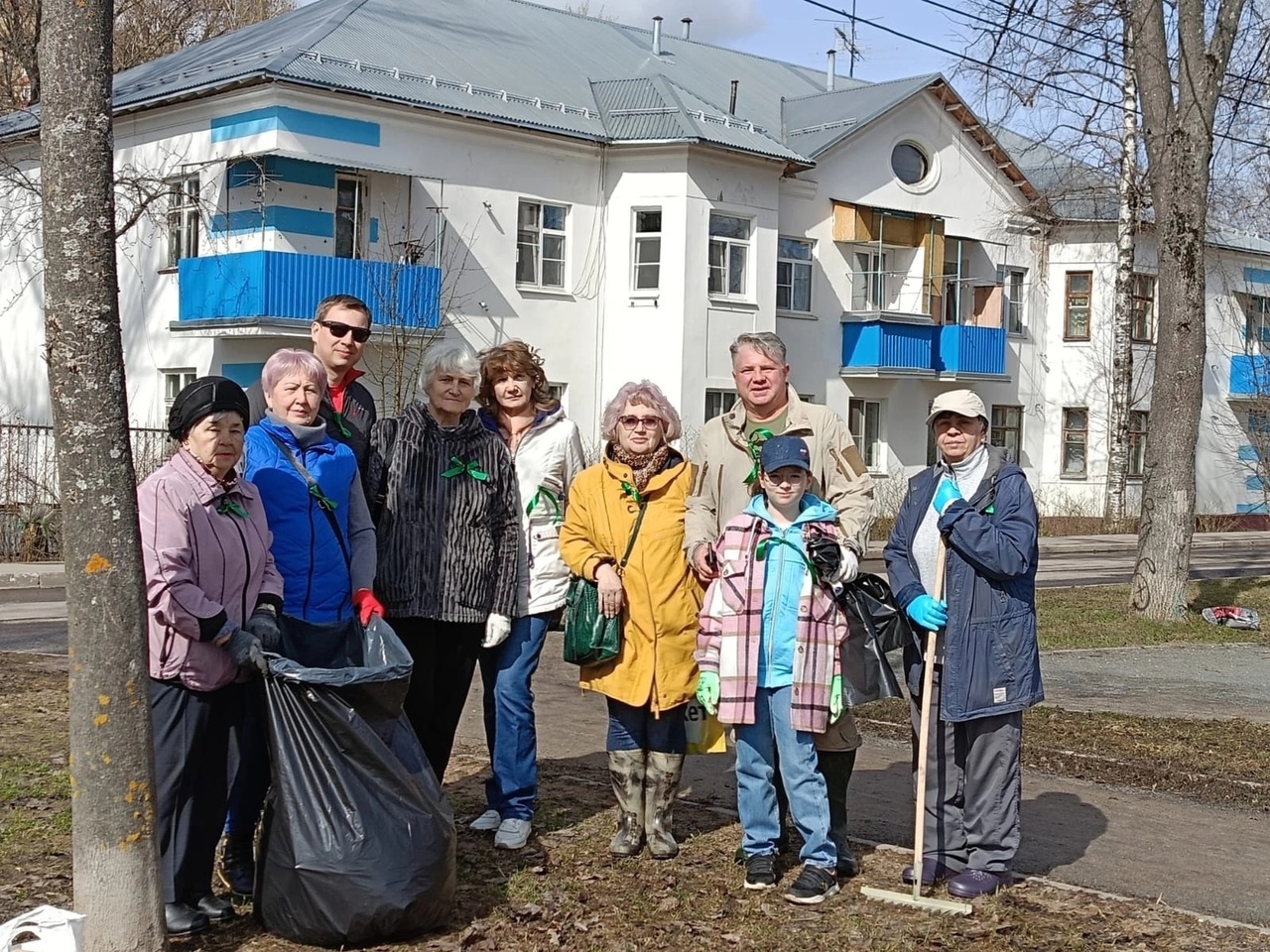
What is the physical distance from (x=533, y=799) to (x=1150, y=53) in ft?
38.4

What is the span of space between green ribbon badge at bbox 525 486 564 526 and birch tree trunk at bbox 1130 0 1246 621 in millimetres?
10385

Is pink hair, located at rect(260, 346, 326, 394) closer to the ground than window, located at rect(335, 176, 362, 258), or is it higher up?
closer to the ground

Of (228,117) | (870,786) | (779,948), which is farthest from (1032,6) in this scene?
(228,117)

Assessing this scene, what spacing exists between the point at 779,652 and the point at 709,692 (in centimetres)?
29

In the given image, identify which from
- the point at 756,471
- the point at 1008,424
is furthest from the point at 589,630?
the point at 1008,424

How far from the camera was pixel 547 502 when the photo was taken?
610cm

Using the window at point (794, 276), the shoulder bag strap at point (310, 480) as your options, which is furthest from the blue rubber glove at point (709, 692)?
the window at point (794, 276)

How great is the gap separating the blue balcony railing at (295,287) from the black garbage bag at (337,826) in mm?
18747

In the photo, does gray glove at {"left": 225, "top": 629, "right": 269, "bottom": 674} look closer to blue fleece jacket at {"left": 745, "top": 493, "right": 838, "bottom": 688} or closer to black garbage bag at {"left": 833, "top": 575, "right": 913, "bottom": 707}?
blue fleece jacket at {"left": 745, "top": 493, "right": 838, "bottom": 688}

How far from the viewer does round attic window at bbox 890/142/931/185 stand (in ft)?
109

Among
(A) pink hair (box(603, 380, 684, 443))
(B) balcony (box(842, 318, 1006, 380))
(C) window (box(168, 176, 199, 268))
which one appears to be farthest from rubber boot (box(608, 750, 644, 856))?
(B) balcony (box(842, 318, 1006, 380))

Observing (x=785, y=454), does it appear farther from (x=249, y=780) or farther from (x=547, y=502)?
(x=249, y=780)

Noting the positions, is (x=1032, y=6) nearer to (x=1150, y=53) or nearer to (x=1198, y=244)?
(x=1150, y=53)

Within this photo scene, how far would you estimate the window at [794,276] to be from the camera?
30.9 metres
